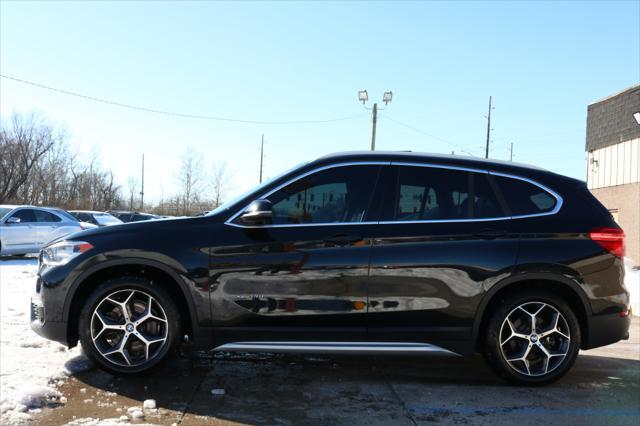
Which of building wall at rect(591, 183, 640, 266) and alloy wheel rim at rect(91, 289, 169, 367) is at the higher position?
building wall at rect(591, 183, 640, 266)

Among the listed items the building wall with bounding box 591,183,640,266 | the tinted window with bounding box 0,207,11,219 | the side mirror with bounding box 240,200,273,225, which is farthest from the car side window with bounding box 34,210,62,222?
→ the building wall with bounding box 591,183,640,266

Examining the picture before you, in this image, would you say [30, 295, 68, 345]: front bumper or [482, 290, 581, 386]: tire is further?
[482, 290, 581, 386]: tire

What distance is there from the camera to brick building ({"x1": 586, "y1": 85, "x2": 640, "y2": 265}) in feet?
57.6

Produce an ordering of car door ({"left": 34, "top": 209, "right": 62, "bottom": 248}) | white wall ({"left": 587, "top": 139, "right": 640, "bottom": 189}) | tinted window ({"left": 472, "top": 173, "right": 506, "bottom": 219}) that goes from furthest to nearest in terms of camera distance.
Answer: white wall ({"left": 587, "top": 139, "right": 640, "bottom": 189}) → car door ({"left": 34, "top": 209, "right": 62, "bottom": 248}) → tinted window ({"left": 472, "top": 173, "right": 506, "bottom": 219})

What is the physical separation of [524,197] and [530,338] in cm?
117

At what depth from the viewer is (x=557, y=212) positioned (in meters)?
4.35

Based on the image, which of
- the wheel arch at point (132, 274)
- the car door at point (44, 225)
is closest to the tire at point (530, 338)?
the wheel arch at point (132, 274)

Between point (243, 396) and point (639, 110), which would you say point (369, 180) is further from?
point (639, 110)

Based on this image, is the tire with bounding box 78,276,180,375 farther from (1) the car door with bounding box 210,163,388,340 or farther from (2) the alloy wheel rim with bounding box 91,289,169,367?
(1) the car door with bounding box 210,163,388,340

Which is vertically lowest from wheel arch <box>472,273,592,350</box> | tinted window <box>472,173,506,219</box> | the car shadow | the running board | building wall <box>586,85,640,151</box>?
the car shadow

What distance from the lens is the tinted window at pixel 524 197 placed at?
4.35m

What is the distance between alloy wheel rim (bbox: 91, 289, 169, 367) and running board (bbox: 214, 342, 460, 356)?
51 centimetres

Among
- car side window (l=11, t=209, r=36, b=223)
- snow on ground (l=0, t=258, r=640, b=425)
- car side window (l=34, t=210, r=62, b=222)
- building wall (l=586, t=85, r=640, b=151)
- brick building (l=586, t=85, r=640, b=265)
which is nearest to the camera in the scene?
snow on ground (l=0, t=258, r=640, b=425)

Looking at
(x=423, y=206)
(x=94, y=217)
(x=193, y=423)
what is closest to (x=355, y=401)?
(x=193, y=423)
